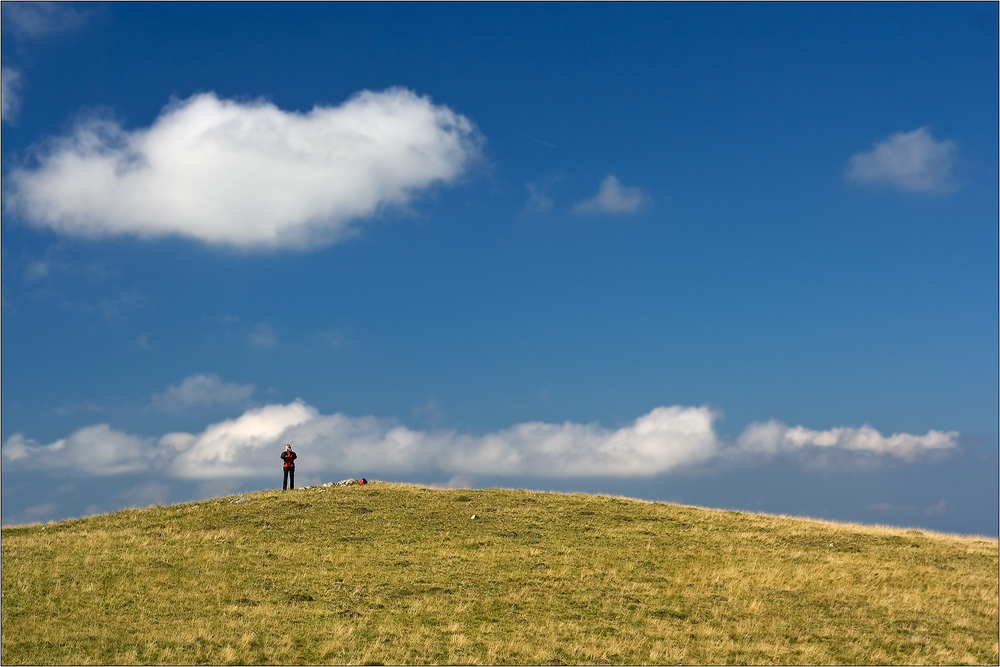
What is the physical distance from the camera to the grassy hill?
77.0ft

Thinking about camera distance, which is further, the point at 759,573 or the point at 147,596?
the point at 759,573

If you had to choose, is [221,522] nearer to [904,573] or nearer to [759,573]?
[759,573]

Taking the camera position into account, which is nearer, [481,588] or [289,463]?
[481,588]

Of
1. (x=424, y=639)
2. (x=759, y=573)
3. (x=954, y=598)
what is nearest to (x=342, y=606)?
(x=424, y=639)

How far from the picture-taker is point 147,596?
88.8 ft

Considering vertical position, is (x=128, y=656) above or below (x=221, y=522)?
below

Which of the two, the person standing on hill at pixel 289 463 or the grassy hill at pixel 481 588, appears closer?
the grassy hill at pixel 481 588

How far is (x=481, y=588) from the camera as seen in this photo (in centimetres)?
2875

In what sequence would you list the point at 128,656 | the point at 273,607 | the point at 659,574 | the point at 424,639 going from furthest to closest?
the point at 659,574
the point at 273,607
the point at 424,639
the point at 128,656

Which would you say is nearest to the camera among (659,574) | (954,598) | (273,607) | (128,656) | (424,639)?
(128,656)

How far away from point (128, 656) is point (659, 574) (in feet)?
64.4

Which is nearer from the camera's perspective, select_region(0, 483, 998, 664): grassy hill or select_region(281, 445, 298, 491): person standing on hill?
select_region(0, 483, 998, 664): grassy hill

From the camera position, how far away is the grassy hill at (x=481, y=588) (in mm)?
23469

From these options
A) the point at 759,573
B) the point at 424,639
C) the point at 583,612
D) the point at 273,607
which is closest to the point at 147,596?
the point at 273,607
